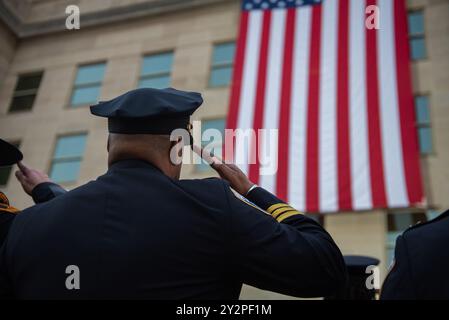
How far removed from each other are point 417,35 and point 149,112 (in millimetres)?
10119

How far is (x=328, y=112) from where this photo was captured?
820 centimetres

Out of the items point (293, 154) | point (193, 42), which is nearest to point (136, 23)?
point (193, 42)

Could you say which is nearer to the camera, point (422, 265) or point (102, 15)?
point (422, 265)

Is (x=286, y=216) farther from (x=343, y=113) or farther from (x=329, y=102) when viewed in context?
(x=329, y=102)

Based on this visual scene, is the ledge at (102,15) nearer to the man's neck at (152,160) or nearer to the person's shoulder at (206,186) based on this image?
the man's neck at (152,160)

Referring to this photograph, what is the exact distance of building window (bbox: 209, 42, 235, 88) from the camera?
37.0 feet

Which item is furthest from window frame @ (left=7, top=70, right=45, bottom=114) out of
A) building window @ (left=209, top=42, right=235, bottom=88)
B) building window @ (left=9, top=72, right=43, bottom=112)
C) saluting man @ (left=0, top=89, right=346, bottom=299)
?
saluting man @ (left=0, top=89, right=346, bottom=299)

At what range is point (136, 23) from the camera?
13.1m

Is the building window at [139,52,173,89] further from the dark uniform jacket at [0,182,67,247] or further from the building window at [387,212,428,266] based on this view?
the dark uniform jacket at [0,182,67,247]

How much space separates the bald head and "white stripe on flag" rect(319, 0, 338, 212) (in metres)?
6.07

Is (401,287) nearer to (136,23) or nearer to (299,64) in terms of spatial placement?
(299,64)

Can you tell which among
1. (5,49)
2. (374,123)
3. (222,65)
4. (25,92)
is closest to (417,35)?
(374,123)

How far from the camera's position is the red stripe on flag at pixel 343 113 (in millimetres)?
7512
